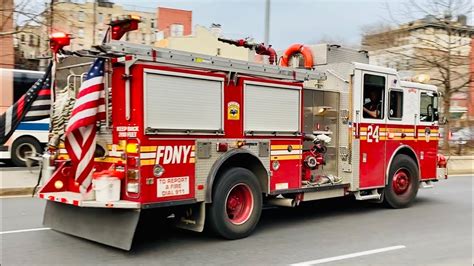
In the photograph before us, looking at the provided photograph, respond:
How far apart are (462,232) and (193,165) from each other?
14.7 ft

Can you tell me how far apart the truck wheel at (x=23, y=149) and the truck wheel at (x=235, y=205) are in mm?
11175

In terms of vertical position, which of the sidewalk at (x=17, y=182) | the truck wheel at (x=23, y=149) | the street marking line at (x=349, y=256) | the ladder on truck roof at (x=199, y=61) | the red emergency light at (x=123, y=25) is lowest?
the street marking line at (x=349, y=256)

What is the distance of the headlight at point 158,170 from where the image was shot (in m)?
5.98

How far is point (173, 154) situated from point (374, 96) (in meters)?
4.62

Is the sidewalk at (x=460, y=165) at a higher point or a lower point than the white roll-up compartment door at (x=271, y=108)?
lower

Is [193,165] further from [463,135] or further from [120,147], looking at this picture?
[463,135]

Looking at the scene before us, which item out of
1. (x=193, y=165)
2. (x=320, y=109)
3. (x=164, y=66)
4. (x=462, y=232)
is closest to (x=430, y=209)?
(x=462, y=232)

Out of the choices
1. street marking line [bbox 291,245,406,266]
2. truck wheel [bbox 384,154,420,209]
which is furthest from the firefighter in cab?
street marking line [bbox 291,245,406,266]

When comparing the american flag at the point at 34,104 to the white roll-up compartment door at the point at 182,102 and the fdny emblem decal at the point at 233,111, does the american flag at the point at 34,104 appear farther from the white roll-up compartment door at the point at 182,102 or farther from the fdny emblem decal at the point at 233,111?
the fdny emblem decal at the point at 233,111

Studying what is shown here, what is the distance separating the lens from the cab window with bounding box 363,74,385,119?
359 inches

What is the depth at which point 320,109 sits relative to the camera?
8812 mm

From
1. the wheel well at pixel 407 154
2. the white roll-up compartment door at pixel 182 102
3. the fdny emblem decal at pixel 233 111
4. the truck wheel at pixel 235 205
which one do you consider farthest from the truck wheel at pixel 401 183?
the white roll-up compartment door at pixel 182 102

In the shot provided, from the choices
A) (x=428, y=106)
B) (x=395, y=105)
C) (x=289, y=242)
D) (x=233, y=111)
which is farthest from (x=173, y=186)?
(x=428, y=106)

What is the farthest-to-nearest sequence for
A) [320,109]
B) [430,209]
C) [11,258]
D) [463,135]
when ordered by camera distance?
[463,135] < [430,209] < [320,109] < [11,258]
